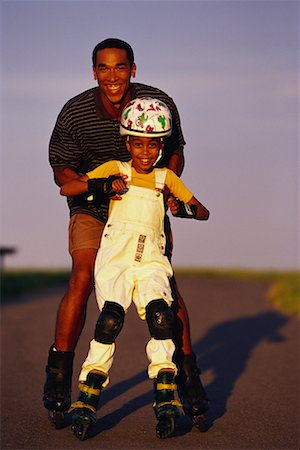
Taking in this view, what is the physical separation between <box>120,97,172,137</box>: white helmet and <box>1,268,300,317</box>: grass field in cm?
1044

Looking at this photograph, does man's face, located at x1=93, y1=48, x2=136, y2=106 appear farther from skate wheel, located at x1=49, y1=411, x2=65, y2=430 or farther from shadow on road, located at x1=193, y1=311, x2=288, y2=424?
shadow on road, located at x1=193, y1=311, x2=288, y2=424

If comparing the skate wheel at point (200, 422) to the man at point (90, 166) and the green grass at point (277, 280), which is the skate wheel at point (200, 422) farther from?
the green grass at point (277, 280)

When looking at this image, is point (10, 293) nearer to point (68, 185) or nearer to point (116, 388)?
point (116, 388)

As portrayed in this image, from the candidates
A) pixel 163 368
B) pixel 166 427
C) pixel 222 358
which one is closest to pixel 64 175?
pixel 163 368

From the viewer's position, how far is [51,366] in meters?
7.14

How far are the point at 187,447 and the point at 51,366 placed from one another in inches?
44.7

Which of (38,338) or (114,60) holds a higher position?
(114,60)

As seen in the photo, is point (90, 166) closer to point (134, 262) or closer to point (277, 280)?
point (134, 262)

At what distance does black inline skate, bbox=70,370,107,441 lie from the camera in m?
6.62

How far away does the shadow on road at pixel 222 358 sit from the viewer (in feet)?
25.7

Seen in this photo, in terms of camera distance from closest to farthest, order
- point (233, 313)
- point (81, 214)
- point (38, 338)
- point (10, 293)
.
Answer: point (81, 214), point (38, 338), point (233, 313), point (10, 293)

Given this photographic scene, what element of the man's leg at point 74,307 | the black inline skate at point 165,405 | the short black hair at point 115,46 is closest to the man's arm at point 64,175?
the man's leg at point 74,307

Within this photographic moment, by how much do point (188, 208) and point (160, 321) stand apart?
79 cm

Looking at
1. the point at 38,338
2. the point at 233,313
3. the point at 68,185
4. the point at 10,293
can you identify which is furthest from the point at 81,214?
the point at 10,293
